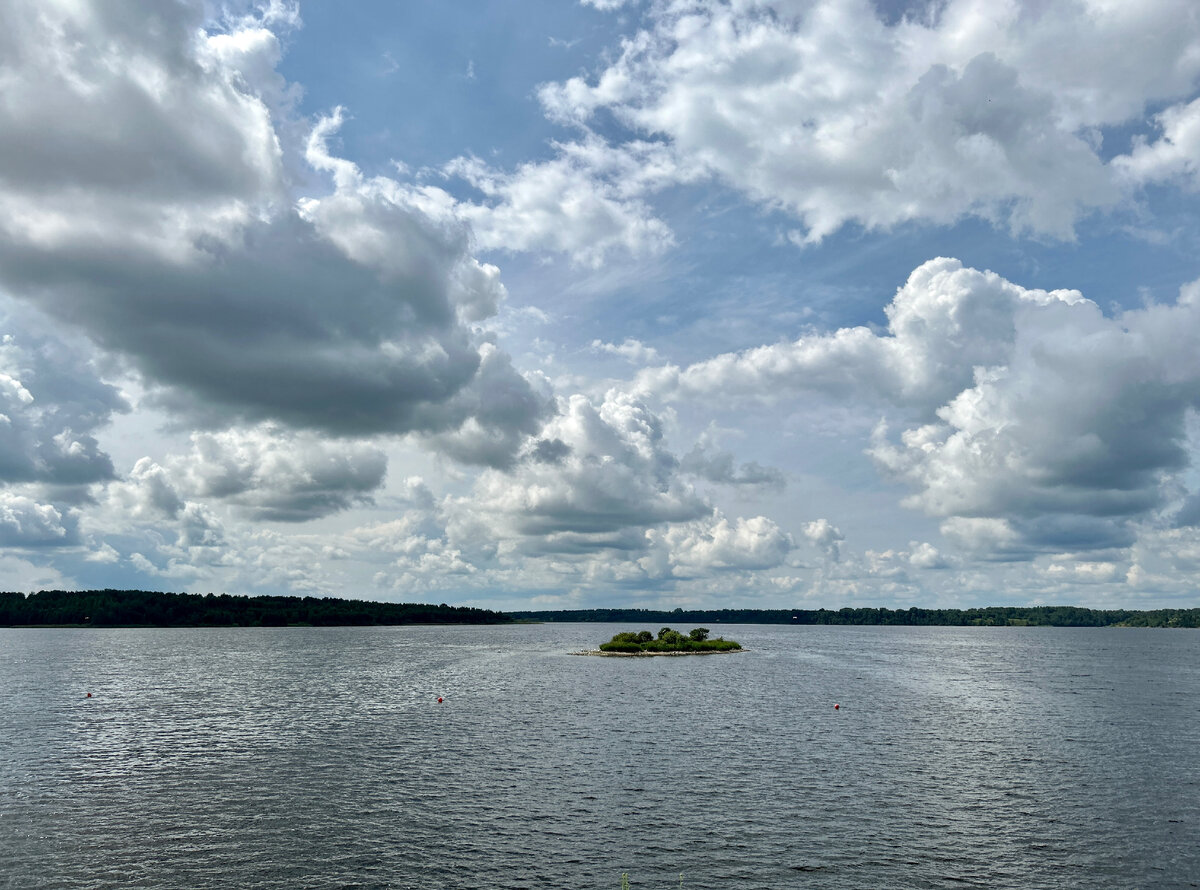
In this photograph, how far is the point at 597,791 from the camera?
54.5 metres

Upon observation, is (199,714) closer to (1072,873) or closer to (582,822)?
(582,822)

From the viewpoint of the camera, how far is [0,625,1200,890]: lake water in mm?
39281

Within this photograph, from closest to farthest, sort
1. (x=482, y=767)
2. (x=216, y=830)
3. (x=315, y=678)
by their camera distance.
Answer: (x=216, y=830) → (x=482, y=767) → (x=315, y=678)

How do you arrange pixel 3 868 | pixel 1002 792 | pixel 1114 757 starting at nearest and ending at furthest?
1. pixel 3 868
2. pixel 1002 792
3. pixel 1114 757

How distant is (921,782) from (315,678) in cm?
11421

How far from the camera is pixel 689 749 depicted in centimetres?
6975

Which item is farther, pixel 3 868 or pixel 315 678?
pixel 315 678

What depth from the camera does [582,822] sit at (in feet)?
154

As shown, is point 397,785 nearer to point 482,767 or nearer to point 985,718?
point 482,767

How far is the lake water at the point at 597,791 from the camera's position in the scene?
39.3m

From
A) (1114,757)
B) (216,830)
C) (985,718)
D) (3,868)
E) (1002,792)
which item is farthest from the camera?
(985,718)

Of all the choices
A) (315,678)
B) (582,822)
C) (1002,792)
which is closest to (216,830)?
(582,822)

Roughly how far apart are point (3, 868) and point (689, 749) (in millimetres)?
49603

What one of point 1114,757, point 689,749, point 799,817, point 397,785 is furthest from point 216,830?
point 1114,757
